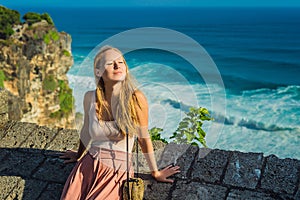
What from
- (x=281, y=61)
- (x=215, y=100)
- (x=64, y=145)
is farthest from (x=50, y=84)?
(x=281, y=61)

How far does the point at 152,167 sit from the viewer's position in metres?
3.17

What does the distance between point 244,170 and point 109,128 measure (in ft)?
3.82

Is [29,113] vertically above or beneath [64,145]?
above

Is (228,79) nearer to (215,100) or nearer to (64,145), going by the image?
(215,100)

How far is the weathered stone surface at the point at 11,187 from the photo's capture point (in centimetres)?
314

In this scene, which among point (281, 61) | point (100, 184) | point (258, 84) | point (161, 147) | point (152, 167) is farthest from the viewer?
point (281, 61)

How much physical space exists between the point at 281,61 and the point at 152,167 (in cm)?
5173

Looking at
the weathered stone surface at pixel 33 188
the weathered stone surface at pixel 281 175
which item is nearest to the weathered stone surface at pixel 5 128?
the weathered stone surface at pixel 33 188

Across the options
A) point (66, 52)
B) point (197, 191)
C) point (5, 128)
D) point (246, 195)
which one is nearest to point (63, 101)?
point (66, 52)

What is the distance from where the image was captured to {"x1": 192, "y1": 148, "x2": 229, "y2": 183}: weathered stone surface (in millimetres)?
3209

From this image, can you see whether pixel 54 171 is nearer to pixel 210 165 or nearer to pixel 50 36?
pixel 210 165

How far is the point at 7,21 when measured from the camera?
26078mm

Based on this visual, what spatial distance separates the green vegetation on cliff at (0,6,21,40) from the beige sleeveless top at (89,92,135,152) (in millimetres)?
24026

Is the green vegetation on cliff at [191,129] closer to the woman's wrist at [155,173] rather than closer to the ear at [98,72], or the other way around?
the woman's wrist at [155,173]
